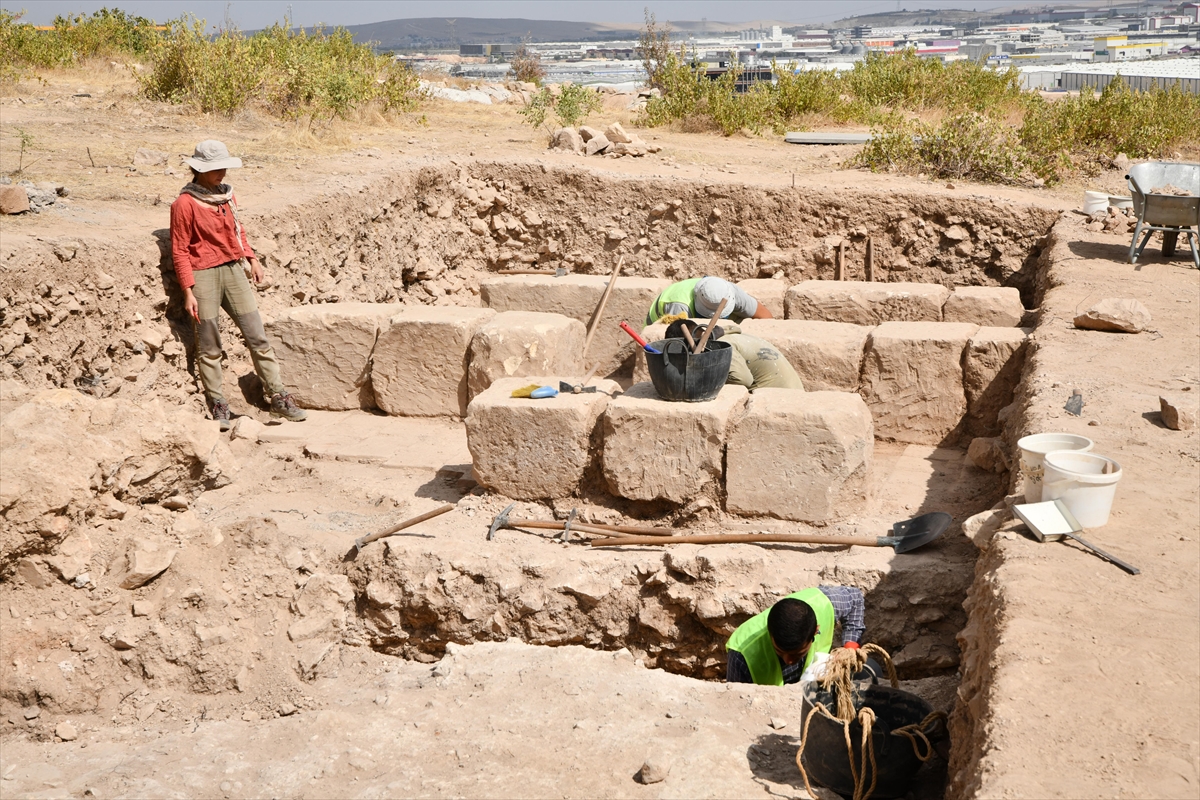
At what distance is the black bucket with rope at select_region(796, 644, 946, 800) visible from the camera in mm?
3297

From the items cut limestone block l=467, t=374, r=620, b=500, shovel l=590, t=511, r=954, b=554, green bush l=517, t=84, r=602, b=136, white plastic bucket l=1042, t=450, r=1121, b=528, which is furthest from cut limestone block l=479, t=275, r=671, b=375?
green bush l=517, t=84, r=602, b=136

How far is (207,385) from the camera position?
6801 mm

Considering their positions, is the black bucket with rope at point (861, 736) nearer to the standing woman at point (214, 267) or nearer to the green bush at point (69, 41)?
the standing woman at point (214, 267)

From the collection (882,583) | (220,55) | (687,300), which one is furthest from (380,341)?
(220,55)

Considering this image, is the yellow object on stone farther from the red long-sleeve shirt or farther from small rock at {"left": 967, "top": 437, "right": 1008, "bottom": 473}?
small rock at {"left": 967, "top": 437, "right": 1008, "bottom": 473}

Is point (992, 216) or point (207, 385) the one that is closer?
point (207, 385)

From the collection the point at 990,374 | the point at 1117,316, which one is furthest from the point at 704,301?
the point at 1117,316

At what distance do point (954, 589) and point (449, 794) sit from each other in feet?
8.26

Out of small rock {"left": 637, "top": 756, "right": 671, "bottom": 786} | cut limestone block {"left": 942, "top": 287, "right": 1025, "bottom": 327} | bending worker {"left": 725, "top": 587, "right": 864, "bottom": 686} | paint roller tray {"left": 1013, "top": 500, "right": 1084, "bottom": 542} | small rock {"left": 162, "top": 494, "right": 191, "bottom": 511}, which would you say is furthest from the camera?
cut limestone block {"left": 942, "top": 287, "right": 1025, "bottom": 327}

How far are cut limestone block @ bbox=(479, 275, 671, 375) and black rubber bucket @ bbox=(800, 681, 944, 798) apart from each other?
4522 mm

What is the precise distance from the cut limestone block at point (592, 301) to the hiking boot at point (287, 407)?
74.3 inches

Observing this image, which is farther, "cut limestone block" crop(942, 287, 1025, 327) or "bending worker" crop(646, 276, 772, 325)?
"cut limestone block" crop(942, 287, 1025, 327)

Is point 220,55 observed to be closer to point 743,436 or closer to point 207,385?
point 207,385

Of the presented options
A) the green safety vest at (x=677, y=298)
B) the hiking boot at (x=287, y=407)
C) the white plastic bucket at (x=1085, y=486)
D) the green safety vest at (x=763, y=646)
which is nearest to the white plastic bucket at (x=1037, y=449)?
the white plastic bucket at (x=1085, y=486)
